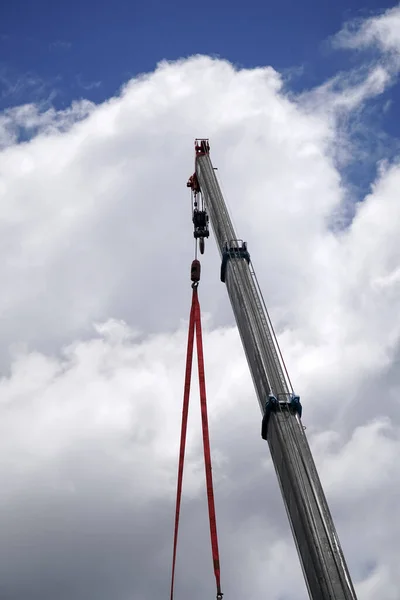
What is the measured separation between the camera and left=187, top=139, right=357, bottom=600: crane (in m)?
13.2

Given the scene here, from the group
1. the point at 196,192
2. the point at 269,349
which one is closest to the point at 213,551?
the point at 269,349

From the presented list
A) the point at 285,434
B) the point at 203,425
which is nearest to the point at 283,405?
the point at 285,434

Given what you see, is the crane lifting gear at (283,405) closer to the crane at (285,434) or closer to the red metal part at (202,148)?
the crane at (285,434)

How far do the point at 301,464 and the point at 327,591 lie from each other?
280 cm

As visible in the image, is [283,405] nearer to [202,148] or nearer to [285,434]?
[285,434]

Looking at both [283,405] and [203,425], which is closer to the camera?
[283,405]

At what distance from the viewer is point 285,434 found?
613 inches

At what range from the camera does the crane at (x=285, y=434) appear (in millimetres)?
13211

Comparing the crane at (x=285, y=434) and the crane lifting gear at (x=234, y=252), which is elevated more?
the crane lifting gear at (x=234, y=252)

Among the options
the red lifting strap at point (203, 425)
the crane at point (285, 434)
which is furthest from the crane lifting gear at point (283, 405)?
the red lifting strap at point (203, 425)

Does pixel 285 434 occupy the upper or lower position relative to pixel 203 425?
lower

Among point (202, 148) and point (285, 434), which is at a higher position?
point (202, 148)

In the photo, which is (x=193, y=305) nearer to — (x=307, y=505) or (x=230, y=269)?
(x=230, y=269)

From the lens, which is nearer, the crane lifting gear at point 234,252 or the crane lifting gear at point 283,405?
the crane lifting gear at point 283,405
